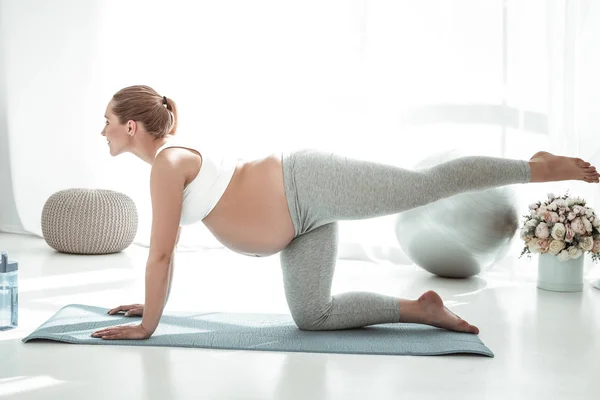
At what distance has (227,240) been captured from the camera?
2.54m

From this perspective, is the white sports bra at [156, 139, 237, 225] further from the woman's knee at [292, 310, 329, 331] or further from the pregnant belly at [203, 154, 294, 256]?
the woman's knee at [292, 310, 329, 331]

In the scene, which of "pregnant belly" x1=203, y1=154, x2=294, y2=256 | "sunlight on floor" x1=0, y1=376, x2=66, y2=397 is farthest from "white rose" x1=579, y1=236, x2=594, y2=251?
"sunlight on floor" x1=0, y1=376, x2=66, y2=397

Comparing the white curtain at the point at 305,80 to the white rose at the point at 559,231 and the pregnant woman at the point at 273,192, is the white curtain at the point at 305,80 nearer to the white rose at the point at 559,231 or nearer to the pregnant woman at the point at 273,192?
the white rose at the point at 559,231

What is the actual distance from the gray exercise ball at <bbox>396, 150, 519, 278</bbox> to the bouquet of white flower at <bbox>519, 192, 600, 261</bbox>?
125mm

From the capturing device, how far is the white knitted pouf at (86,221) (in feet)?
14.5

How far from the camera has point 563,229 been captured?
3527mm

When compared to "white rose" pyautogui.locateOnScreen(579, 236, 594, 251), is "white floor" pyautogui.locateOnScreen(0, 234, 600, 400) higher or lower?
lower

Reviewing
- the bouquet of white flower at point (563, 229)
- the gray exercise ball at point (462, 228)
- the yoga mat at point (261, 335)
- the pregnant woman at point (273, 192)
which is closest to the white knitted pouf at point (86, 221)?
the yoga mat at point (261, 335)

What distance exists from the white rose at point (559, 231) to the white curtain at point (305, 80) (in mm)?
588

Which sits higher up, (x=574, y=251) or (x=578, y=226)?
(x=578, y=226)

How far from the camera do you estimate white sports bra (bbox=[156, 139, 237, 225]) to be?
245cm

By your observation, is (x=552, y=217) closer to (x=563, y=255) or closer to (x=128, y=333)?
(x=563, y=255)

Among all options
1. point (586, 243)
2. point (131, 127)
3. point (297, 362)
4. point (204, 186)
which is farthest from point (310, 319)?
point (586, 243)

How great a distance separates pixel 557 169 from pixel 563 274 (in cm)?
112
